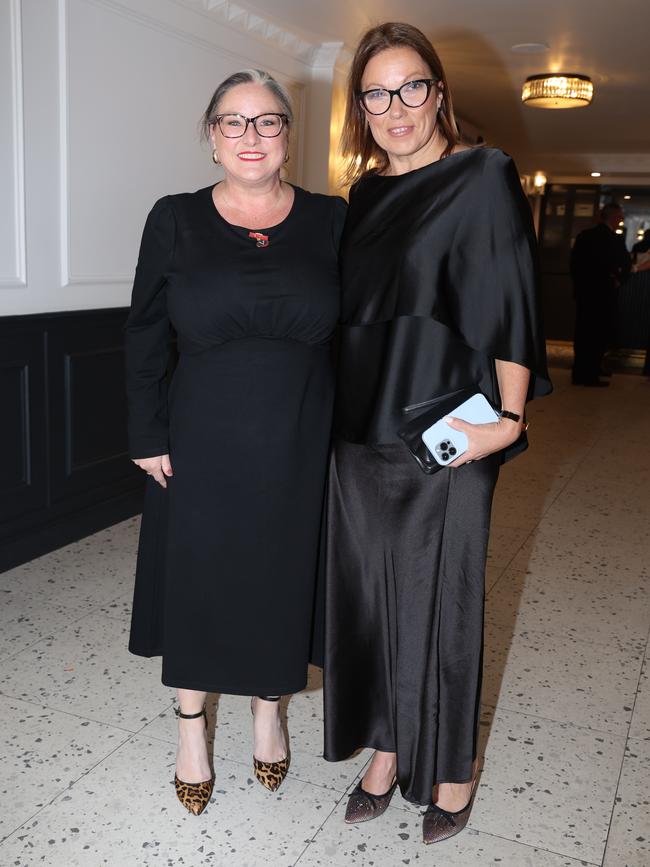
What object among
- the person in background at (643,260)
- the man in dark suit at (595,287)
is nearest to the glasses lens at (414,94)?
the man in dark suit at (595,287)

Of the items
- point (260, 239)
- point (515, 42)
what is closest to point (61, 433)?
point (260, 239)

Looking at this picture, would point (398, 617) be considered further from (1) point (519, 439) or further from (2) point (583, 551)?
(2) point (583, 551)

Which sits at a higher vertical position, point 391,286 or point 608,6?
point 608,6

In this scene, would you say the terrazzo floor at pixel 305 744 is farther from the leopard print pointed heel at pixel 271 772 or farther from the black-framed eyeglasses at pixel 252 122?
the black-framed eyeglasses at pixel 252 122

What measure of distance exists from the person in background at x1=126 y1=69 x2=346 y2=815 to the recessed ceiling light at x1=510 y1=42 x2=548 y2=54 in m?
4.61

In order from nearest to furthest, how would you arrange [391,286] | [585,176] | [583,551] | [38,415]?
[391,286] < [38,415] < [583,551] < [585,176]

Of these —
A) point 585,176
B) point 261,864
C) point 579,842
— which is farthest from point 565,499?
point 585,176

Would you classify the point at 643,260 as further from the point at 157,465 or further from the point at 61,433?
the point at 157,465

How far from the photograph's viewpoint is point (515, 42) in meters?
5.80

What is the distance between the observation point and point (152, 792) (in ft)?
6.81

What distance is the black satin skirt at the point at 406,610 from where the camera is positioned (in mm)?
1755

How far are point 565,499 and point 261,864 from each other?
333cm

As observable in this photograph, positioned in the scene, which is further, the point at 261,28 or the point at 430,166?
the point at 261,28

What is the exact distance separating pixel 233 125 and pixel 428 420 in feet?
2.41
